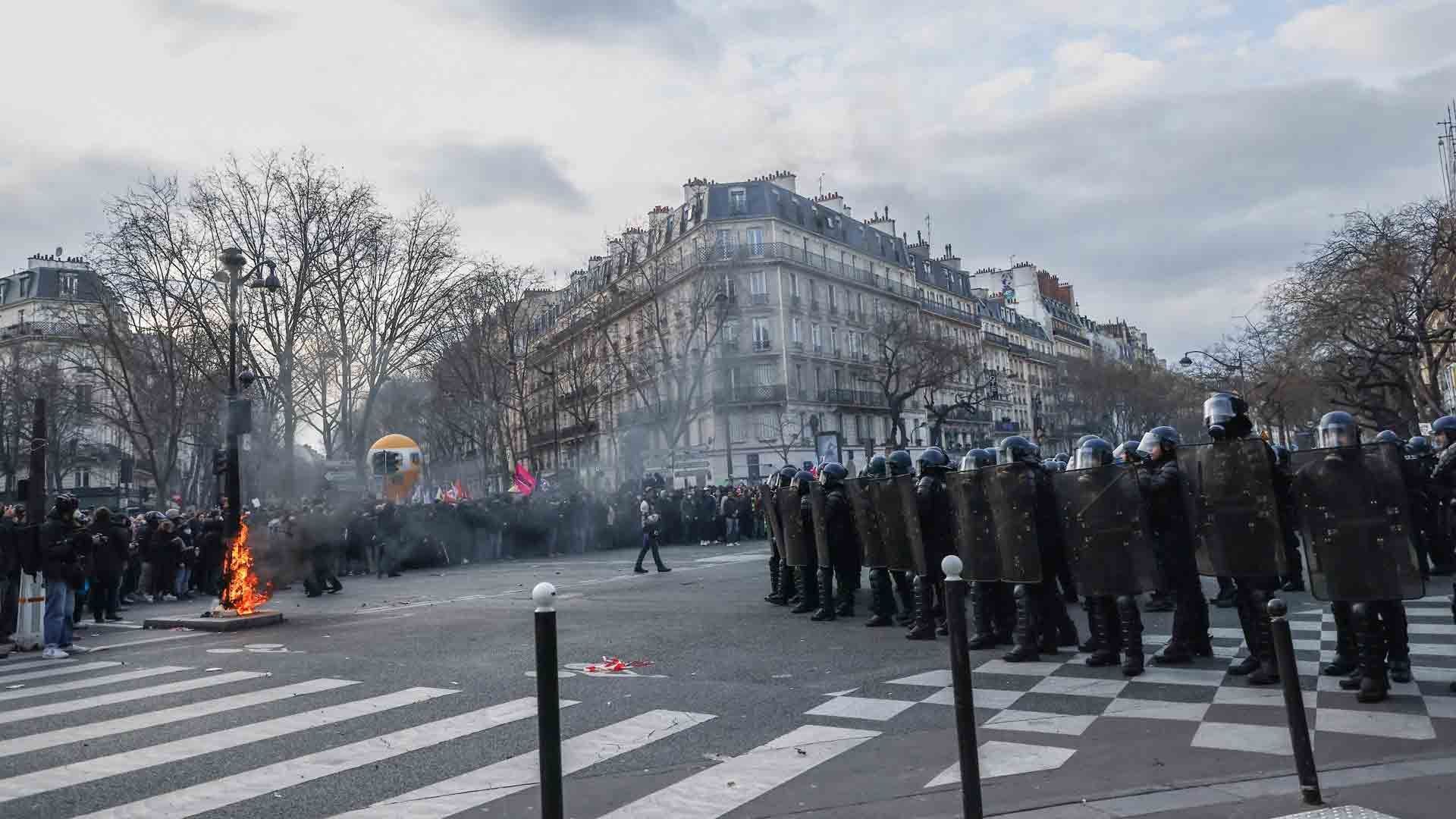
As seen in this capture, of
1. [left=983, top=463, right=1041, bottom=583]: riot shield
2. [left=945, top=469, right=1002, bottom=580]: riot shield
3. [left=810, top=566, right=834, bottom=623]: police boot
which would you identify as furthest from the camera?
[left=810, top=566, right=834, bottom=623]: police boot

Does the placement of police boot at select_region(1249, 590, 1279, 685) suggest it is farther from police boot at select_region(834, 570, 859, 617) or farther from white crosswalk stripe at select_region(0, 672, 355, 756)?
white crosswalk stripe at select_region(0, 672, 355, 756)

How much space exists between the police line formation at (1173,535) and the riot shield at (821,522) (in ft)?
1.88

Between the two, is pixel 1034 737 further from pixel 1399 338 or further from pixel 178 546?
pixel 1399 338

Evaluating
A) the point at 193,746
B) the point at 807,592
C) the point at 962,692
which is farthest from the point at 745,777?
the point at 807,592

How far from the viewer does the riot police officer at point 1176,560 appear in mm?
7305

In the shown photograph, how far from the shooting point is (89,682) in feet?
27.9

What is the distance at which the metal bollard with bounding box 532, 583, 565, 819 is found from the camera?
321 centimetres

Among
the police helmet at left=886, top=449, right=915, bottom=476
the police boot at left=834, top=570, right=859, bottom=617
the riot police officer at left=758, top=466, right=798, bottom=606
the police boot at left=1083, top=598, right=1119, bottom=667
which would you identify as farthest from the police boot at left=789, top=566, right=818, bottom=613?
the police boot at left=1083, top=598, right=1119, bottom=667

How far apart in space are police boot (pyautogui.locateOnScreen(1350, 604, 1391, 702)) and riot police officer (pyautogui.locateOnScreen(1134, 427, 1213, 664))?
4.97ft

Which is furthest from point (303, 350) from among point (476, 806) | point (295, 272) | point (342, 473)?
point (476, 806)

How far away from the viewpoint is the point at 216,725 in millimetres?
6332

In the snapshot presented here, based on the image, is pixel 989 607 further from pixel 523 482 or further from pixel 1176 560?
pixel 523 482

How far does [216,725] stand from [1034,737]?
4.92 metres

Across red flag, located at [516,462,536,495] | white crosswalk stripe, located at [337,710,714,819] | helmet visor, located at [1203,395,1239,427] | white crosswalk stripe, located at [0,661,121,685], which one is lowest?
white crosswalk stripe, located at [337,710,714,819]
